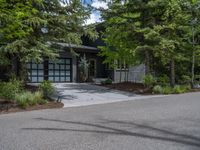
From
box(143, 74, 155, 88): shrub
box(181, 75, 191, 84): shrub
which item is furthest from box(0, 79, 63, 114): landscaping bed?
box(181, 75, 191, 84): shrub

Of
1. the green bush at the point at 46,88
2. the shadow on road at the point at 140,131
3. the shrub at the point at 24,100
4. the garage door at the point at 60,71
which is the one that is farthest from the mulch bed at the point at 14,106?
the garage door at the point at 60,71

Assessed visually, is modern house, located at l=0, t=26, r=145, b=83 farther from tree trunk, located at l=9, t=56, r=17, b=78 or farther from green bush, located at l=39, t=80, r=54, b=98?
green bush, located at l=39, t=80, r=54, b=98

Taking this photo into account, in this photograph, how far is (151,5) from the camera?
62.5 ft

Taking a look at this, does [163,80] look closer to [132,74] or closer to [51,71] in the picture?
[132,74]

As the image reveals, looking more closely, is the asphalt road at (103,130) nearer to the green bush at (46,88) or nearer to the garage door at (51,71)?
the green bush at (46,88)

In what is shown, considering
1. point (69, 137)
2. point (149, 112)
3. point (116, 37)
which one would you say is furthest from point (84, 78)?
point (69, 137)

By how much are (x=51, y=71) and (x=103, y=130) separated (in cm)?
1792

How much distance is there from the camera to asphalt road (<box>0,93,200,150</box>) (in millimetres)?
6246

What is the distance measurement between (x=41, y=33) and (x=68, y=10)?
188cm

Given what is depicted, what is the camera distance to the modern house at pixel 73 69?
2414 centimetres

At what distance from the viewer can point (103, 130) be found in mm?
7664

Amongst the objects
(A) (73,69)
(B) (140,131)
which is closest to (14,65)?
(A) (73,69)

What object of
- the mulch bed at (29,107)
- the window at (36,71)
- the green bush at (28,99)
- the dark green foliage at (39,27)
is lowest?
the mulch bed at (29,107)

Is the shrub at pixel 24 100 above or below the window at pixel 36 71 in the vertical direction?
below
